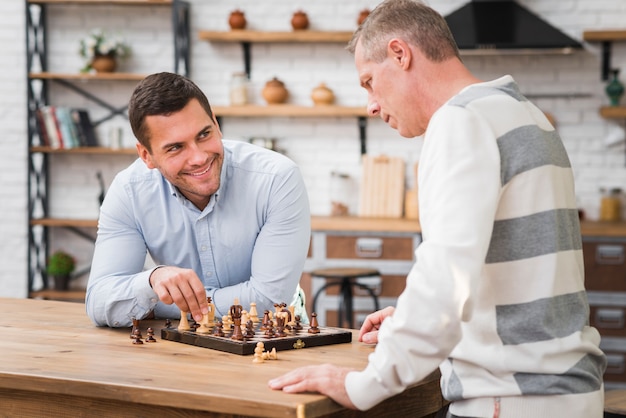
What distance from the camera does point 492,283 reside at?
5.16 ft

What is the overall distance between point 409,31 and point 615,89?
4260 millimetres

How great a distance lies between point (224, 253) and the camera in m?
2.58

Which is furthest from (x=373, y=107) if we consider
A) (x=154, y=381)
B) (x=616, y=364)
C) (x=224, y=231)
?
(x=616, y=364)

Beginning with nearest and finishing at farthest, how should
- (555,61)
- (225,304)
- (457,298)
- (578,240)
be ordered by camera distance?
(457,298), (578,240), (225,304), (555,61)

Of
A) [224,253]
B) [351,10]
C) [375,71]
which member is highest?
[351,10]

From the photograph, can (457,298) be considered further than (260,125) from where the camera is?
No

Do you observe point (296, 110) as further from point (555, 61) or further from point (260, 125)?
point (555, 61)

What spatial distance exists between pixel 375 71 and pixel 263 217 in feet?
3.03

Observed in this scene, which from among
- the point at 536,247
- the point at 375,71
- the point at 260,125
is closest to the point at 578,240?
the point at 536,247

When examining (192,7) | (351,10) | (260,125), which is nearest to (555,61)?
(351,10)

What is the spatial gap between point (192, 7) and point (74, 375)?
4832mm

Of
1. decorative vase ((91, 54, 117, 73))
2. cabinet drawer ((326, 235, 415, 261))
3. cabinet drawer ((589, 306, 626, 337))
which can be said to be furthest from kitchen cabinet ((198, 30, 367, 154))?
cabinet drawer ((589, 306, 626, 337))

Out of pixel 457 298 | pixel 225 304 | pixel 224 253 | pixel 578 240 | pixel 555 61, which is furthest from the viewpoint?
pixel 555 61

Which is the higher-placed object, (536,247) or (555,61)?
(555,61)
